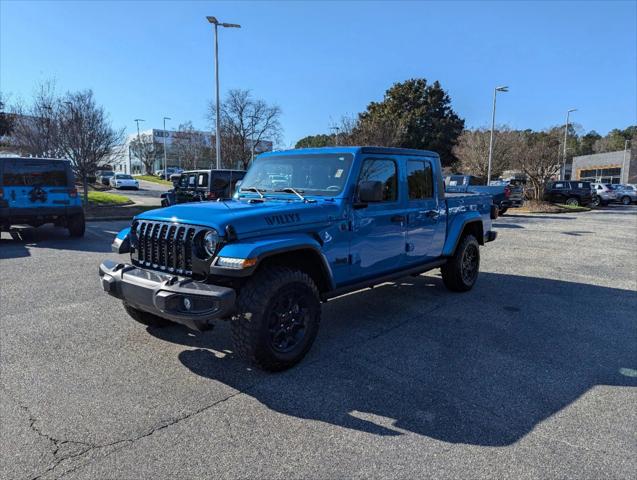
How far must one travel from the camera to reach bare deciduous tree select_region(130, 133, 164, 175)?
6838cm

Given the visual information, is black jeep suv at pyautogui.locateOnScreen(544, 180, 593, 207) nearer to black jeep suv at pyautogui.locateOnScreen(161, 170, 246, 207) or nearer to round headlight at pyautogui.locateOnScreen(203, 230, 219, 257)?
black jeep suv at pyautogui.locateOnScreen(161, 170, 246, 207)

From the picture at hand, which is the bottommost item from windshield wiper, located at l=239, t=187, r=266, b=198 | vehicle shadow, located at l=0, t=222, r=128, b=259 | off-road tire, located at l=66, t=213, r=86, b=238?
vehicle shadow, located at l=0, t=222, r=128, b=259

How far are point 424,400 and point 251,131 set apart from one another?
3301 cm

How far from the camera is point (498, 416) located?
3209 millimetres

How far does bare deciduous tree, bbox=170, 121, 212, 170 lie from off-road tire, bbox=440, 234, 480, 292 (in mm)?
48309

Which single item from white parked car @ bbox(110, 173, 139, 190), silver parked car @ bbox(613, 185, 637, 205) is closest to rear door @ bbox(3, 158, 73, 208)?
white parked car @ bbox(110, 173, 139, 190)

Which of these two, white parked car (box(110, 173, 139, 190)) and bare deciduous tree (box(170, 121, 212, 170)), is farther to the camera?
bare deciduous tree (box(170, 121, 212, 170))

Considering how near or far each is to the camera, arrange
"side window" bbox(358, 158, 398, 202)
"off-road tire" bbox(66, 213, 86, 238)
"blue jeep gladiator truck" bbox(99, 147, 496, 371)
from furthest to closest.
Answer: "off-road tire" bbox(66, 213, 86, 238), "side window" bbox(358, 158, 398, 202), "blue jeep gladiator truck" bbox(99, 147, 496, 371)

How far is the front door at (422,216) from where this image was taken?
212 inches

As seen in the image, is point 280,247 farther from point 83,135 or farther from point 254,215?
point 83,135

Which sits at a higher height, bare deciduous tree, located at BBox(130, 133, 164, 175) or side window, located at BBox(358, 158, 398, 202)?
bare deciduous tree, located at BBox(130, 133, 164, 175)

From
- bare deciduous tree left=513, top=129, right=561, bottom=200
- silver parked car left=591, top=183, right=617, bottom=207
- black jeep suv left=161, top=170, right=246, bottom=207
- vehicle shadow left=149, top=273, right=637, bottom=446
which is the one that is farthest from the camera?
silver parked car left=591, top=183, right=617, bottom=207

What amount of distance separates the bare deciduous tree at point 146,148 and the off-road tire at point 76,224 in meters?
60.7

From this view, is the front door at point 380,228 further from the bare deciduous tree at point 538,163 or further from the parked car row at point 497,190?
the bare deciduous tree at point 538,163
